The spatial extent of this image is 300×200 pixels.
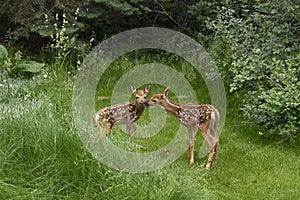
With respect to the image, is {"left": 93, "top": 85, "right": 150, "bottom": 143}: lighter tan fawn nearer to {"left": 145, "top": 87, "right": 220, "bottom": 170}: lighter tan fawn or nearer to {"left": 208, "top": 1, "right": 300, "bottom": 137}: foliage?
{"left": 145, "top": 87, "right": 220, "bottom": 170}: lighter tan fawn

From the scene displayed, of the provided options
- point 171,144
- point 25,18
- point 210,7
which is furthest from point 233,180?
point 25,18

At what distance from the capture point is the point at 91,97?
6402mm

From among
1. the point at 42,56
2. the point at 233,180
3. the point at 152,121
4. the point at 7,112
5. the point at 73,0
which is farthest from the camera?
the point at 42,56

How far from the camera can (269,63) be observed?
22.7 feet

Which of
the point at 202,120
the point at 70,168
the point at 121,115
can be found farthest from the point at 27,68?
the point at 70,168

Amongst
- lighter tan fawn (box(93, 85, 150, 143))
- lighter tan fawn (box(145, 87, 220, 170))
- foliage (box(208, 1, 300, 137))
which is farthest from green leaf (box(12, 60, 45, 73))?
lighter tan fawn (box(145, 87, 220, 170))

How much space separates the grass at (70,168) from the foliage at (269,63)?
0.61m

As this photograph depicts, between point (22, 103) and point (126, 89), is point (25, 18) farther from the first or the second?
point (22, 103)

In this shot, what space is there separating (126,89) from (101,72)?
30.9 inches

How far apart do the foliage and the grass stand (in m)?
0.61

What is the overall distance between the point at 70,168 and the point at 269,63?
134 inches

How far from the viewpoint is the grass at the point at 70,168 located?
4.37 m

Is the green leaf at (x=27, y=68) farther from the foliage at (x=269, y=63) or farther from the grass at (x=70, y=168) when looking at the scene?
the foliage at (x=269, y=63)

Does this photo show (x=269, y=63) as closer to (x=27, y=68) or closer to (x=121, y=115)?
(x=121, y=115)
